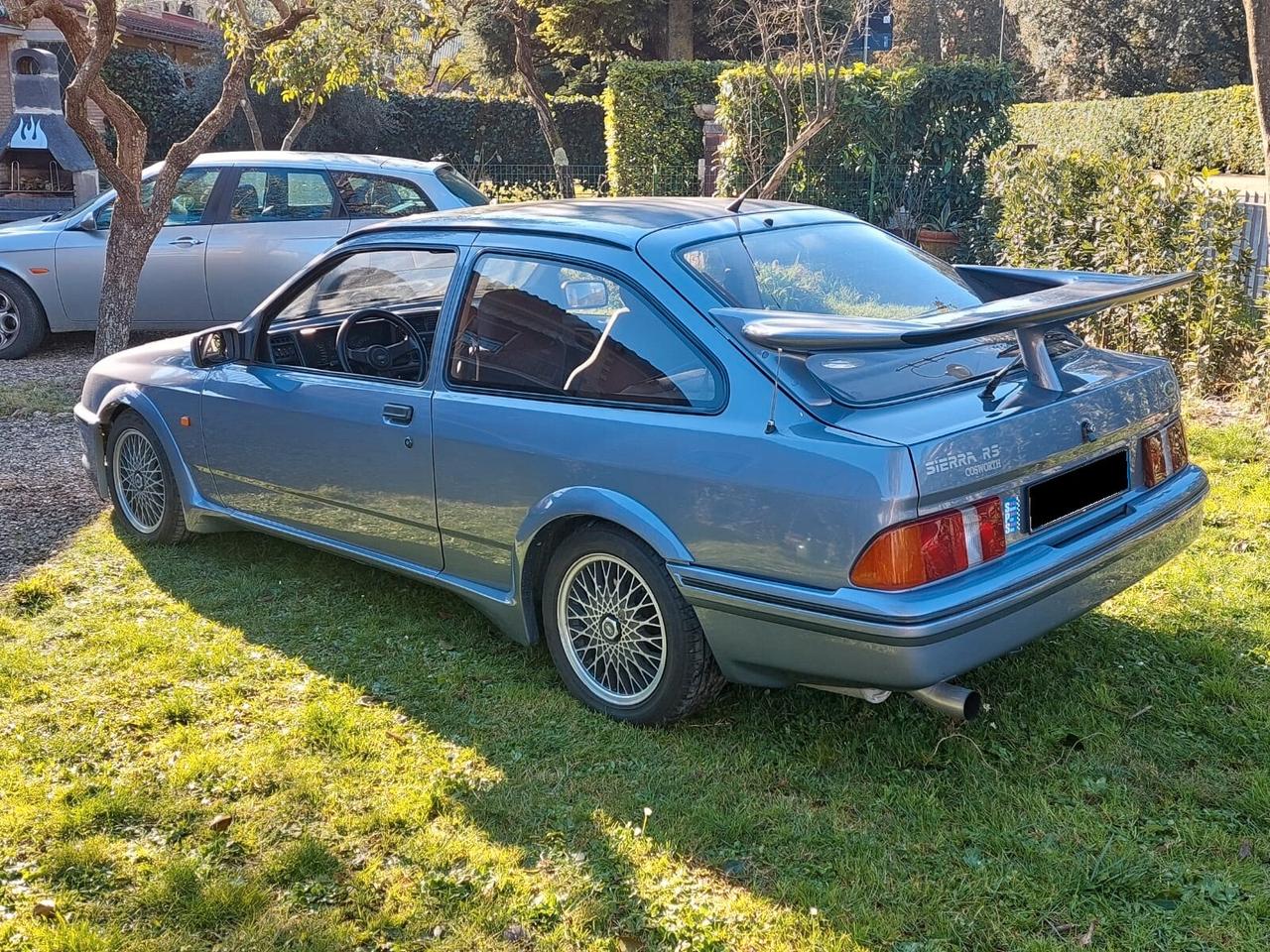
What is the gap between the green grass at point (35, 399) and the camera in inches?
353

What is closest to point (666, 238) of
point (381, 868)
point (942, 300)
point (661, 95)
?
point (942, 300)

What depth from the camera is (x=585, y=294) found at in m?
4.12

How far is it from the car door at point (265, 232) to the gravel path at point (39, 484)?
1.42 m

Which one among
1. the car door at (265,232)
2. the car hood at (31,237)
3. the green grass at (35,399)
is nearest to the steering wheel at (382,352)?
the green grass at (35,399)

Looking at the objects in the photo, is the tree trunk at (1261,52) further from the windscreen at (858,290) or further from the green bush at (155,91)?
the green bush at (155,91)

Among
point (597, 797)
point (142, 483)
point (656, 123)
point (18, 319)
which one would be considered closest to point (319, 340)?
point (142, 483)

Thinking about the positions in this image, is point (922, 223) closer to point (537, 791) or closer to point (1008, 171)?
point (1008, 171)

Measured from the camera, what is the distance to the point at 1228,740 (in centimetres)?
387

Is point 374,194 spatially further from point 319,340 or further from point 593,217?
point 593,217

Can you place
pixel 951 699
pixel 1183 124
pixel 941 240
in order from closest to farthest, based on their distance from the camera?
pixel 951 699
pixel 941 240
pixel 1183 124

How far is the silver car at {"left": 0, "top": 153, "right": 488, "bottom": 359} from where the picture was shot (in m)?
10.6

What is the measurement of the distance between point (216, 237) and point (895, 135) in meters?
6.96

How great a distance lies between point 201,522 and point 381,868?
2.79 meters

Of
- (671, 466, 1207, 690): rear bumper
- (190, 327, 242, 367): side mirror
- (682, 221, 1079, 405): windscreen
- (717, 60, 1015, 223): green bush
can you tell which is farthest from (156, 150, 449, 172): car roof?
(671, 466, 1207, 690): rear bumper
